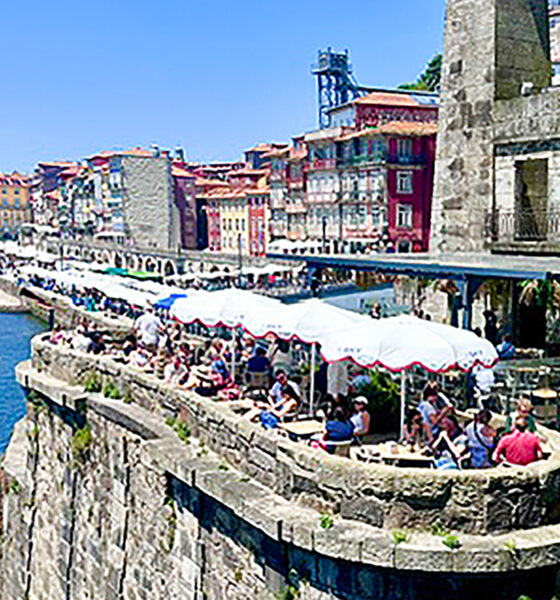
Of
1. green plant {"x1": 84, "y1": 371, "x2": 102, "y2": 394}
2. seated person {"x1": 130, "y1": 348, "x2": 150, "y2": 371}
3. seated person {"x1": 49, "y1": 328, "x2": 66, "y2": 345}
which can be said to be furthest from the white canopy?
seated person {"x1": 49, "y1": 328, "x2": 66, "y2": 345}

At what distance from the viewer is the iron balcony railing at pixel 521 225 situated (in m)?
16.8

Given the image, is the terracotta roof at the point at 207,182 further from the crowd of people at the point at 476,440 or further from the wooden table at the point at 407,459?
the wooden table at the point at 407,459

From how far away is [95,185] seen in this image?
11500 cm

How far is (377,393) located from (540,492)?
10.7 ft

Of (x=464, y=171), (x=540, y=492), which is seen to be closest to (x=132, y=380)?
(x=540, y=492)

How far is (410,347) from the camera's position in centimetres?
962

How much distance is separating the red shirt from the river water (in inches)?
748

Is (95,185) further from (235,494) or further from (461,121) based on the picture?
(235,494)

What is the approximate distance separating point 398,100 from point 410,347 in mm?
60642

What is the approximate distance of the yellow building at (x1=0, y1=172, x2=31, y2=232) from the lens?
175375 millimetres

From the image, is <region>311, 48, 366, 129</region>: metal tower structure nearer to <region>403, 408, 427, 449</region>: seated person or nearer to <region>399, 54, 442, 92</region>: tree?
<region>399, 54, 442, 92</region>: tree

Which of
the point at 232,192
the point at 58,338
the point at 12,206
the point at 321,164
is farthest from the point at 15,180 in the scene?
the point at 58,338

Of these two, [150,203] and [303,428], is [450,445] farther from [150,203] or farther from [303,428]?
[150,203]

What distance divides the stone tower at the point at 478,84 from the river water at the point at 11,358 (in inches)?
566
